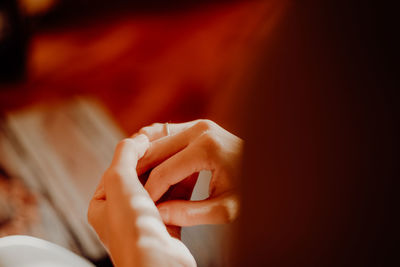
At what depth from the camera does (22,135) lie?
5.33ft

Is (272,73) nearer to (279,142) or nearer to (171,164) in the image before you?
(279,142)

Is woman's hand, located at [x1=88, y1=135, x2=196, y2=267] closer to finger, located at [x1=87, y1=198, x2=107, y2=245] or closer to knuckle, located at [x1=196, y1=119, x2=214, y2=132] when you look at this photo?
finger, located at [x1=87, y1=198, x2=107, y2=245]

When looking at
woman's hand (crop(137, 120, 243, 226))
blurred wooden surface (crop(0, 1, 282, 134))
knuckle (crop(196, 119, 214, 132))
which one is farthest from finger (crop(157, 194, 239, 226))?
blurred wooden surface (crop(0, 1, 282, 134))

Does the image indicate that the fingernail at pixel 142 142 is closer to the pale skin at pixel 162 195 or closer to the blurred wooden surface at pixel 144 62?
the pale skin at pixel 162 195

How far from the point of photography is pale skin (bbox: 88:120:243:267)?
17.7 inches

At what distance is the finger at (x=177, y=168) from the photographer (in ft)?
1.69

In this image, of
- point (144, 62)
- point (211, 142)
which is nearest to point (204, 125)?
point (211, 142)

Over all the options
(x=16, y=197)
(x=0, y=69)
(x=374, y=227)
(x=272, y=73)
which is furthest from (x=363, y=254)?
(x=0, y=69)

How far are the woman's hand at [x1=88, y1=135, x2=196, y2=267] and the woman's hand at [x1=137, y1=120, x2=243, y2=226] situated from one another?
0.04m

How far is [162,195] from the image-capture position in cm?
58

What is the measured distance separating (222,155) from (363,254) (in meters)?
0.23

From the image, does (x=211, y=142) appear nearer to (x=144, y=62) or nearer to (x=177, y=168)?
(x=177, y=168)

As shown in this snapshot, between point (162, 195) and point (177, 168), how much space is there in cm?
7

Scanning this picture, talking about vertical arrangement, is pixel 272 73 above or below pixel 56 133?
above
